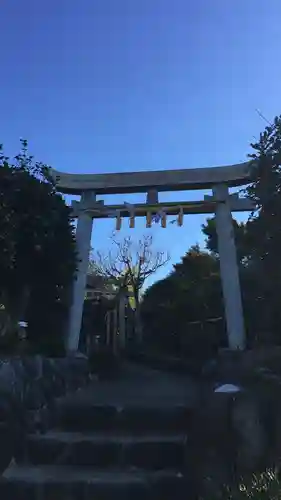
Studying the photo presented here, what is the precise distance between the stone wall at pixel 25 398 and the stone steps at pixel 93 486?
0.44 metres

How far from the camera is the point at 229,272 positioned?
42.5 feet

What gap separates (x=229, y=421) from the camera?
5.54 metres

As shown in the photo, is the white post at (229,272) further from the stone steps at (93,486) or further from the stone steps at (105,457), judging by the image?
the stone steps at (93,486)

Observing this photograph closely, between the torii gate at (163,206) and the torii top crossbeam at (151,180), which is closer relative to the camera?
the torii gate at (163,206)

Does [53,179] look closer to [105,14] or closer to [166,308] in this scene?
[105,14]

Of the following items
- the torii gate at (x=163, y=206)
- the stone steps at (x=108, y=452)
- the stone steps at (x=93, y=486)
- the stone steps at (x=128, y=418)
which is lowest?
the stone steps at (x=93, y=486)

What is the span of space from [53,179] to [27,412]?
608cm

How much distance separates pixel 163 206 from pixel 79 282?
2822mm

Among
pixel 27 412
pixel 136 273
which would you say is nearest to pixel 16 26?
pixel 27 412

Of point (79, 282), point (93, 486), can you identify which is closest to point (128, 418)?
point (93, 486)

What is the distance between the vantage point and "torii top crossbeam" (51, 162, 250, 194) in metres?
12.9

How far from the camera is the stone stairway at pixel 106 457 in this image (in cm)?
516

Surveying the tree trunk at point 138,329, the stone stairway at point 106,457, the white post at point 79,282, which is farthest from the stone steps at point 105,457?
the tree trunk at point 138,329

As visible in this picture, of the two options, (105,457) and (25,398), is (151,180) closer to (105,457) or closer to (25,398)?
(25,398)
